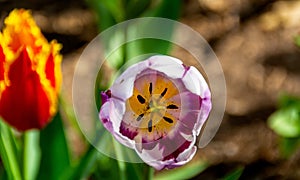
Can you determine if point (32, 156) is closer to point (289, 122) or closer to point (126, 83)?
point (126, 83)

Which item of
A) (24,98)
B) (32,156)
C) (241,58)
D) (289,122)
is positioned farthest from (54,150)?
(241,58)

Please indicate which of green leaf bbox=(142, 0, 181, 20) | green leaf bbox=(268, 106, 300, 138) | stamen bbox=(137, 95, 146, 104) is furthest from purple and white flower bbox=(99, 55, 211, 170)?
green leaf bbox=(268, 106, 300, 138)

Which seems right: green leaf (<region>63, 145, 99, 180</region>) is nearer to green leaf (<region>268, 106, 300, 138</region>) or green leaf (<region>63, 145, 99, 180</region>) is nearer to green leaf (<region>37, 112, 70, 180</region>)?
green leaf (<region>37, 112, 70, 180</region>)

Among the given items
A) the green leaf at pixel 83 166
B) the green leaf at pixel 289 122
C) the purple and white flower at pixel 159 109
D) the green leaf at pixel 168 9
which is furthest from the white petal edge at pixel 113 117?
the green leaf at pixel 289 122

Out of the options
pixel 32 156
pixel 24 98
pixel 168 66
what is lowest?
pixel 32 156

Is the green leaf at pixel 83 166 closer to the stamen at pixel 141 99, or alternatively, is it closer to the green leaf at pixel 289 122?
the stamen at pixel 141 99

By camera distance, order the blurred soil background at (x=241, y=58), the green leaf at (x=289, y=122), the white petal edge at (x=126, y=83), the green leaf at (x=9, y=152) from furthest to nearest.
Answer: the blurred soil background at (x=241, y=58)
the green leaf at (x=289, y=122)
the green leaf at (x=9, y=152)
the white petal edge at (x=126, y=83)
